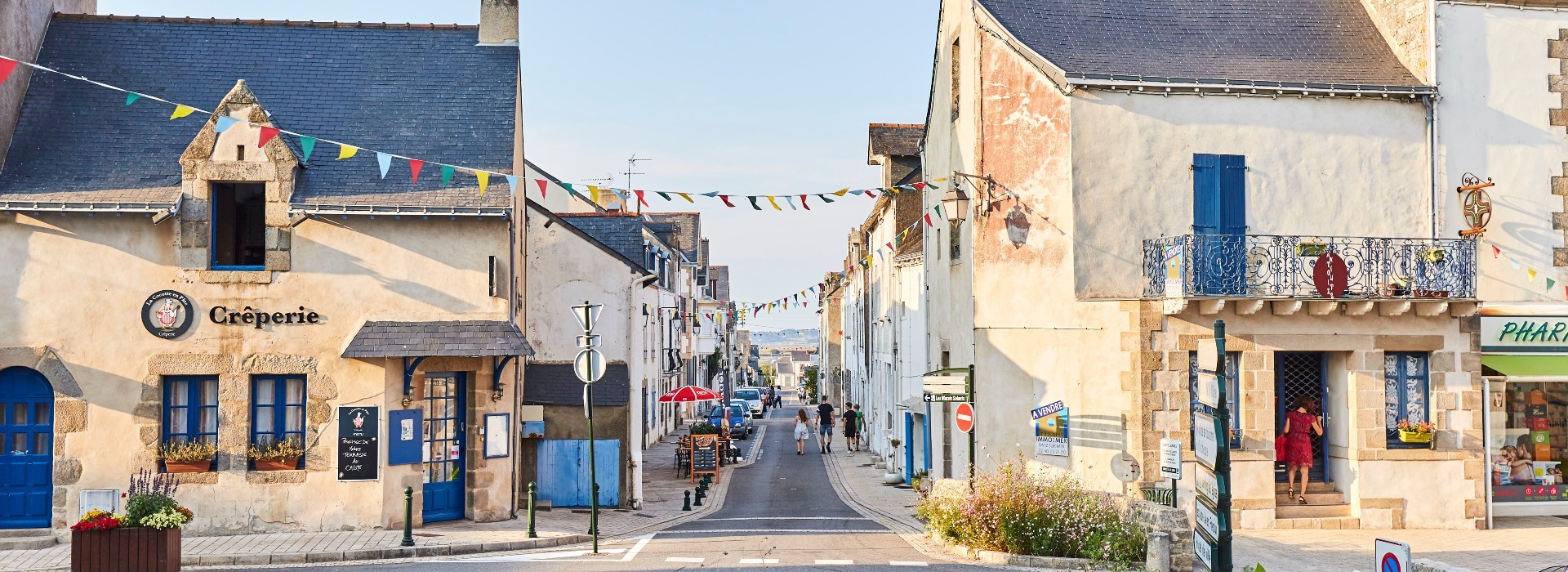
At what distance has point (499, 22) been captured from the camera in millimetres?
18469

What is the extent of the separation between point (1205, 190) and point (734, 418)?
30180mm

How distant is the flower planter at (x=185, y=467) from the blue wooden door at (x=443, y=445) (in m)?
2.76

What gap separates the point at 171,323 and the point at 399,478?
3.49 m

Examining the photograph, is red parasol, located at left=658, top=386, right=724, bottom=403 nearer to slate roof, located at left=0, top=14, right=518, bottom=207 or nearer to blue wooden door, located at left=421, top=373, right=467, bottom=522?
blue wooden door, located at left=421, top=373, right=467, bottom=522

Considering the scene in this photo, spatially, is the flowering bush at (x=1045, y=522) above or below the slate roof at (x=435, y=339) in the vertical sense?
below

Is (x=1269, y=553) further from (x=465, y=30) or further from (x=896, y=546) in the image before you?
(x=465, y=30)

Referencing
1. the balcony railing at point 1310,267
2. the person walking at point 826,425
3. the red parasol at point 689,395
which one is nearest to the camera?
the balcony railing at point 1310,267

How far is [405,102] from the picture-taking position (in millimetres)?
17375

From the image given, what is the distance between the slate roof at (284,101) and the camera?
15695 mm

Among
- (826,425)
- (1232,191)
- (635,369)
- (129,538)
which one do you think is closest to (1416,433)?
(1232,191)

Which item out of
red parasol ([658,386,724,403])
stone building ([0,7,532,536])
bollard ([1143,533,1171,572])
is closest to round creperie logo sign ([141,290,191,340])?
stone building ([0,7,532,536])

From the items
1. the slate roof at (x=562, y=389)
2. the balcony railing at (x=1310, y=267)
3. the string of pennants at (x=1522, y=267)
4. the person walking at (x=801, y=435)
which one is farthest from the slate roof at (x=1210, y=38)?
the person walking at (x=801, y=435)

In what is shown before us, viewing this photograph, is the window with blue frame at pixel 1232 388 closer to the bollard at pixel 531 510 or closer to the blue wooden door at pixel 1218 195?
the blue wooden door at pixel 1218 195

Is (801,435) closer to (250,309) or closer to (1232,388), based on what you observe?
(1232,388)
